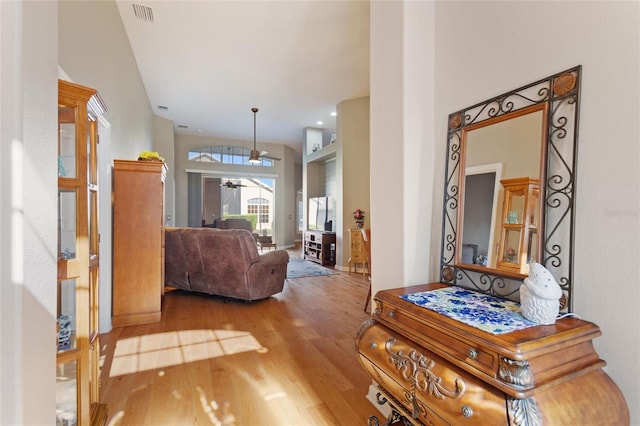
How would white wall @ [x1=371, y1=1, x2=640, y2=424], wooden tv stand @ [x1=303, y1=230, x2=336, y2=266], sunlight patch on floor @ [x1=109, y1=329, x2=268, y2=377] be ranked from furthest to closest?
1. wooden tv stand @ [x1=303, y1=230, x2=336, y2=266]
2. sunlight patch on floor @ [x1=109, y1=329, x2=268, y2=377]
3. white wall @ [x1=371, y1=1, x2=640, y2=424]

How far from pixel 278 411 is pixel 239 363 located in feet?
2.19

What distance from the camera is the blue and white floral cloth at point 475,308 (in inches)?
37.4

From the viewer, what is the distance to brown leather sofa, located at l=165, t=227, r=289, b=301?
3.60 meters

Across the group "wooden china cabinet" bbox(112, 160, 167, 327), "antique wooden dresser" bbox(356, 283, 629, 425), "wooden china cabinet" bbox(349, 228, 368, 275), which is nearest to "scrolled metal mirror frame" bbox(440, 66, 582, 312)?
"antique wooden dresser" bbox(356, 283, 629, 425)

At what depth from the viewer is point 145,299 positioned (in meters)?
3.05

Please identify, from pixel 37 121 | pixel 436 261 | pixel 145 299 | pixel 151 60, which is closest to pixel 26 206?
pixel 37 121

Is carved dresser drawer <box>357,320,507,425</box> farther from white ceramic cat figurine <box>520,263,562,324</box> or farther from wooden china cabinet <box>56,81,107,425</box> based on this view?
wooden china cabinet <box>56,81,107,425</box>

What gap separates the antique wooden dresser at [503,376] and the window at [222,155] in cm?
800

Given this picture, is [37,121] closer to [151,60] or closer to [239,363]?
[239,363]

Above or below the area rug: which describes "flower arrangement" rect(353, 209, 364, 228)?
above

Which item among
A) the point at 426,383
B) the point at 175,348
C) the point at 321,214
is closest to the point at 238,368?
the point at 175,348

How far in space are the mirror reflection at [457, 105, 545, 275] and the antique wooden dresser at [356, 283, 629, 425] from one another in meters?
0.36

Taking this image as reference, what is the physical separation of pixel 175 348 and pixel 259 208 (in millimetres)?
8185

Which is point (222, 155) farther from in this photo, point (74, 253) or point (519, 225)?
point (519, 225)
